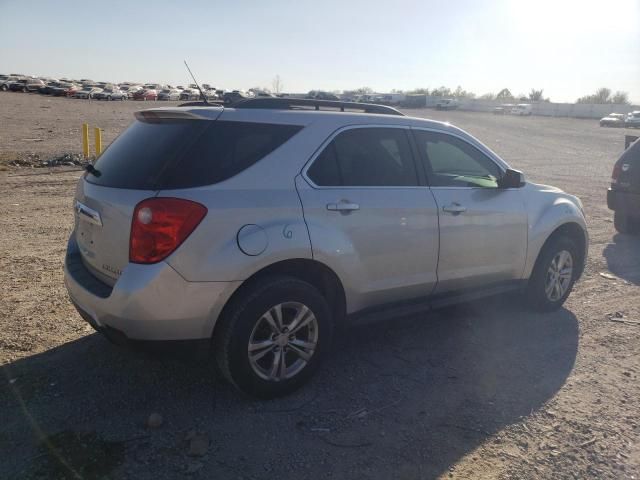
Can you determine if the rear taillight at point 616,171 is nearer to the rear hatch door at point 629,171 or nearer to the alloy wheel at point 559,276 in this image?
the rear hatch door at point 629,171

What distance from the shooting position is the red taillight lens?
3238 mm

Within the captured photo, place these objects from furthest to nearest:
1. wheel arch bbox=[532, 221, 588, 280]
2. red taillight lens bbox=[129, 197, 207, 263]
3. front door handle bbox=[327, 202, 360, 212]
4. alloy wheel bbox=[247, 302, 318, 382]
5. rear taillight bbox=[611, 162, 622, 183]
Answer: rear taillight bbox=[611, 162, 622, 183], wheel arch bbox=[532, 221, 588, 280], front door handle bbox=[327, 202, 360, 212], alloy wheel bbox=[247, 302, 318, 382], red taillight lens bbox=[129, 197, 207, 263]

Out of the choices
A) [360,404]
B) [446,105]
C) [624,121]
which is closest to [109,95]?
[446,105]

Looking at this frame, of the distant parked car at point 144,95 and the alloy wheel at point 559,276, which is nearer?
the alloy wheel at point 559,276

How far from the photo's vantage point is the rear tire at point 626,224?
29.4 ft

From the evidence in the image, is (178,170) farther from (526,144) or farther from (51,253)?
(526,144)

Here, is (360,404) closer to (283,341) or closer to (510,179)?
(283,341)

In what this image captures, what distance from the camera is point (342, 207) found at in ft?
12.6

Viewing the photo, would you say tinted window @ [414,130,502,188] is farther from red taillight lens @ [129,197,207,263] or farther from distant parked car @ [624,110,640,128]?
distant parked car @ [624,110,640,128]

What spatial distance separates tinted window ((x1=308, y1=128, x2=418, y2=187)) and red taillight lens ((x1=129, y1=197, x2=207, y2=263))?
93 cm

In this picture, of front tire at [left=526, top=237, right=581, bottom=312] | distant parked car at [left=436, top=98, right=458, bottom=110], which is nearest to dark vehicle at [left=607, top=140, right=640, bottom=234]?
front tire at [left=526, top=237, right=581, bottom=312]

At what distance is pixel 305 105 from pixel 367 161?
0.64 metres

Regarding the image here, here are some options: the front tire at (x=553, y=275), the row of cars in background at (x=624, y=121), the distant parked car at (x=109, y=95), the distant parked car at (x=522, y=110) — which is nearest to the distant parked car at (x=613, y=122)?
the row of cars in background at (x=624, y=121)

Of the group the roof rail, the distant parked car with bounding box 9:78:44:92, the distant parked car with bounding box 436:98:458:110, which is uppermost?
the distant parked car with bounding box 436:98:458:110
